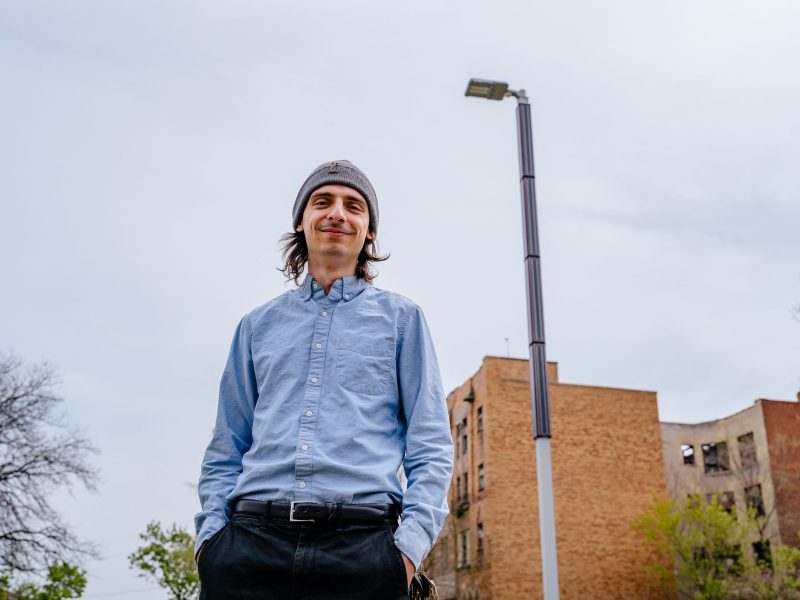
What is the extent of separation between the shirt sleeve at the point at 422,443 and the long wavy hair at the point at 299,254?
0.38 m

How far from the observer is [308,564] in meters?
2.13

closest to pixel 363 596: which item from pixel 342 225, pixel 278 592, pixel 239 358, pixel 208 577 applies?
pixel 278 592

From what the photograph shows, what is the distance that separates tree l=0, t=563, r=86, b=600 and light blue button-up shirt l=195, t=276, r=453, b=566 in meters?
25.9

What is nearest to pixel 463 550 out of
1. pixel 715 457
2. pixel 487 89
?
pixel 715 457

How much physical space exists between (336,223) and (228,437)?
744 mm

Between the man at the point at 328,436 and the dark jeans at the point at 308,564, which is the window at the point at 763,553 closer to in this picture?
the man at the point at 328,436

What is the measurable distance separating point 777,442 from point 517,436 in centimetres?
1199

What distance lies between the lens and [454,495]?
139ft

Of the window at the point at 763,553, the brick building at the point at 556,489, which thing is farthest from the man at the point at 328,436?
the brick building at the point at 556,489

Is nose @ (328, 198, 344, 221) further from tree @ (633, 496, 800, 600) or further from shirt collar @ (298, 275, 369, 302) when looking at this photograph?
tree @ (633, 496, 800, 600)

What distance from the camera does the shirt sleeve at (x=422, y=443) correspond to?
2.22m

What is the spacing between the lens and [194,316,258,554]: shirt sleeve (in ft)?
7.75

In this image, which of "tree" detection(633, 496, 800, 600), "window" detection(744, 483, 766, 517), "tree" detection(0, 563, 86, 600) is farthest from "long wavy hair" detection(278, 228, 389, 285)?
"window" detection(744, 483, 766, 517)

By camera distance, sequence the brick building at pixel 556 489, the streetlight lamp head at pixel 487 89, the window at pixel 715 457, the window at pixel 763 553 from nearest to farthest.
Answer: the streetlight lamp head at pixel 487 89 → the window at pixel 763 553 → the brick building at pixel 556 489 → the window at pixel 715 457
